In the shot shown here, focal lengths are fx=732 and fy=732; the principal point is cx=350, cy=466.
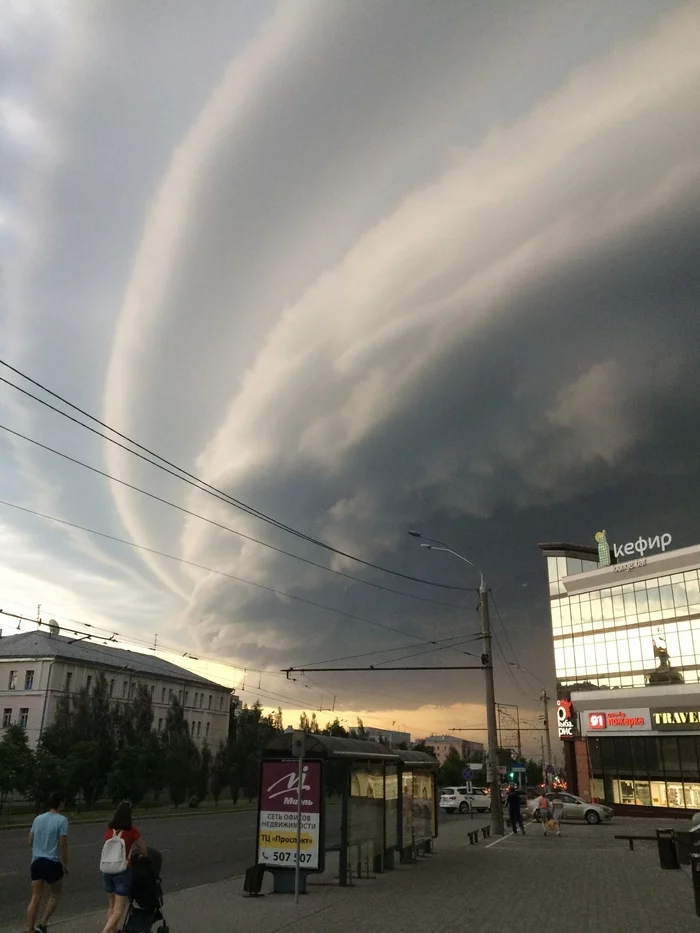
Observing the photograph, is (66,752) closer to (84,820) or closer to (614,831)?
(84,820)

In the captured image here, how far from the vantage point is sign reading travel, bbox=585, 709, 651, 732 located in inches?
1999

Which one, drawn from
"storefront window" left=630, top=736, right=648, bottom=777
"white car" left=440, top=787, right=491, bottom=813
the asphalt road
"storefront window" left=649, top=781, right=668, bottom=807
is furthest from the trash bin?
"white car" left=440, top=787, right=491, bottom=813

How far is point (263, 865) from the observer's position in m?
13.0

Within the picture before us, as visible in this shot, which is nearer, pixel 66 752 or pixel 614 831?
pixel 614 831

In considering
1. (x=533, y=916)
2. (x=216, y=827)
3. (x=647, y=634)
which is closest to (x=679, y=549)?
(x=647, y=634)

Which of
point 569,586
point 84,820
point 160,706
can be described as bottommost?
point 84,820

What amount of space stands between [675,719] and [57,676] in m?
53.0

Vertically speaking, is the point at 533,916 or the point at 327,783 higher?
the point at 327,783

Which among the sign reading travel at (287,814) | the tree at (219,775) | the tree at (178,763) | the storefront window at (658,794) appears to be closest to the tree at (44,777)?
the tree at (178,763)

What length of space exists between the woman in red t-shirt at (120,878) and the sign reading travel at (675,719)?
4759 cm

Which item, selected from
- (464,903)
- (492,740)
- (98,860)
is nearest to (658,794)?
(492,740)

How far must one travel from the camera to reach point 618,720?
5238 cm

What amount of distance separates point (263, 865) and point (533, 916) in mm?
4715

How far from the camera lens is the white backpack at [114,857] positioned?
8.45 metres
